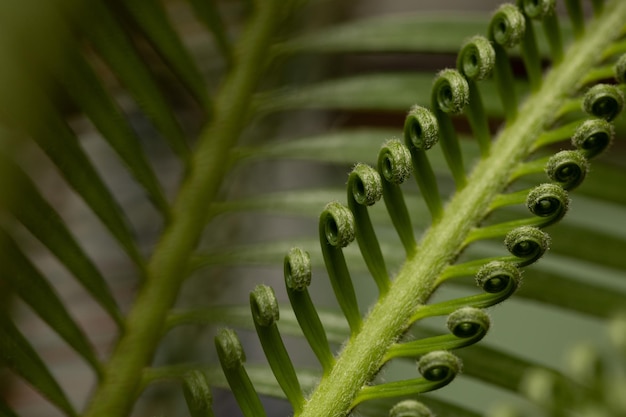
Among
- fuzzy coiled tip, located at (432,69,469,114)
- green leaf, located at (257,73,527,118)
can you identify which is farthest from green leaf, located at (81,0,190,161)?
fuzzy coiled tip, located at (432,69,469,114)

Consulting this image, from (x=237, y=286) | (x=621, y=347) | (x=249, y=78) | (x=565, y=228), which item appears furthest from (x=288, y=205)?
(x=237, y=286)

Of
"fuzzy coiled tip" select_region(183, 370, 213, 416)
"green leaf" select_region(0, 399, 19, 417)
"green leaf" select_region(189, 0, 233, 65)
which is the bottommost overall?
"fuzzy coiled tip" select_region(183, 370, 213, 416)

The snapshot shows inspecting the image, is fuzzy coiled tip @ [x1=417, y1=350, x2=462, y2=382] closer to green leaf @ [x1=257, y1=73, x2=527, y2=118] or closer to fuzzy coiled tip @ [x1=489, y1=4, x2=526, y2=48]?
fuzzy coiled tip @ [x1=489, y1=4, x2=526, y2=48]

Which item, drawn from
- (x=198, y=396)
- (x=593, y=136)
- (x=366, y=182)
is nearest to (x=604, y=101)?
(x=593, y=136)

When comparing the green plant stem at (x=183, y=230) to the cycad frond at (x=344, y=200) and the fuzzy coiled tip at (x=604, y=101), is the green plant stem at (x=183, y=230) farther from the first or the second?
the fuzzy coiled tip at (x=604, y=101)

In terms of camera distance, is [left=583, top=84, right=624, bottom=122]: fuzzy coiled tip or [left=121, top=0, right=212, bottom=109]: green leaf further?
[left=121, top=0, right=212, bottom=109]: green leaf

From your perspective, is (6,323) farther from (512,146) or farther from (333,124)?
(333,124)
